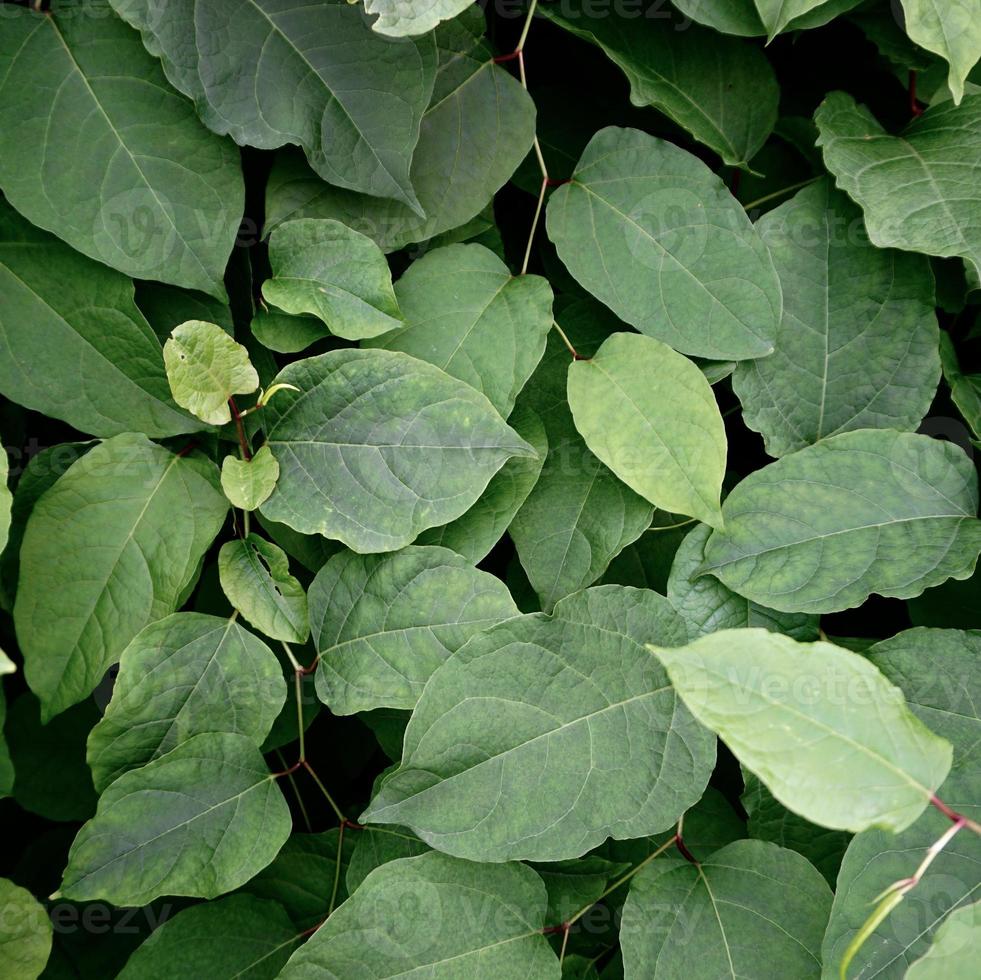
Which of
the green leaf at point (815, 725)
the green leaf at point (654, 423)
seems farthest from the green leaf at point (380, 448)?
the green leaf at point (815, 725)

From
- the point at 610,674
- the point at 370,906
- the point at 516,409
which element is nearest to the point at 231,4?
the point at 516,409

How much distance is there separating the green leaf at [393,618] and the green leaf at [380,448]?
57mm

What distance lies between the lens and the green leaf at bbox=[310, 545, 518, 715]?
0.93 meters

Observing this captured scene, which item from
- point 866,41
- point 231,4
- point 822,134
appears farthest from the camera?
point 866,41

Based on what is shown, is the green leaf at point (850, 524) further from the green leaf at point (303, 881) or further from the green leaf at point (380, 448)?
the green leaf at point (303, 881)

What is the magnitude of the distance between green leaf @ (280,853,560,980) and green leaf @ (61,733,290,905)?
0.11m

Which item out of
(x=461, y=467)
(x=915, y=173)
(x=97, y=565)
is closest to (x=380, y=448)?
(x=461, y=467)

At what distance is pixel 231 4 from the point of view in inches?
34.4

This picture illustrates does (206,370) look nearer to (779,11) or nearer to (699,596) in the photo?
(699,596)

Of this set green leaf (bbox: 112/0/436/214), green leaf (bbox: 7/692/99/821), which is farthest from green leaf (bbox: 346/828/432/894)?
green leaf (bbox: 112/0/436/214)

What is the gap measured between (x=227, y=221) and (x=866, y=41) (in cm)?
80

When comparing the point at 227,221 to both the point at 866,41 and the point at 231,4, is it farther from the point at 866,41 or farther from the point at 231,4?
the point at 866,41

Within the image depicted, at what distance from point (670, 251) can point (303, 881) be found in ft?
2.64

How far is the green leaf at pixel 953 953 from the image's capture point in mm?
679
